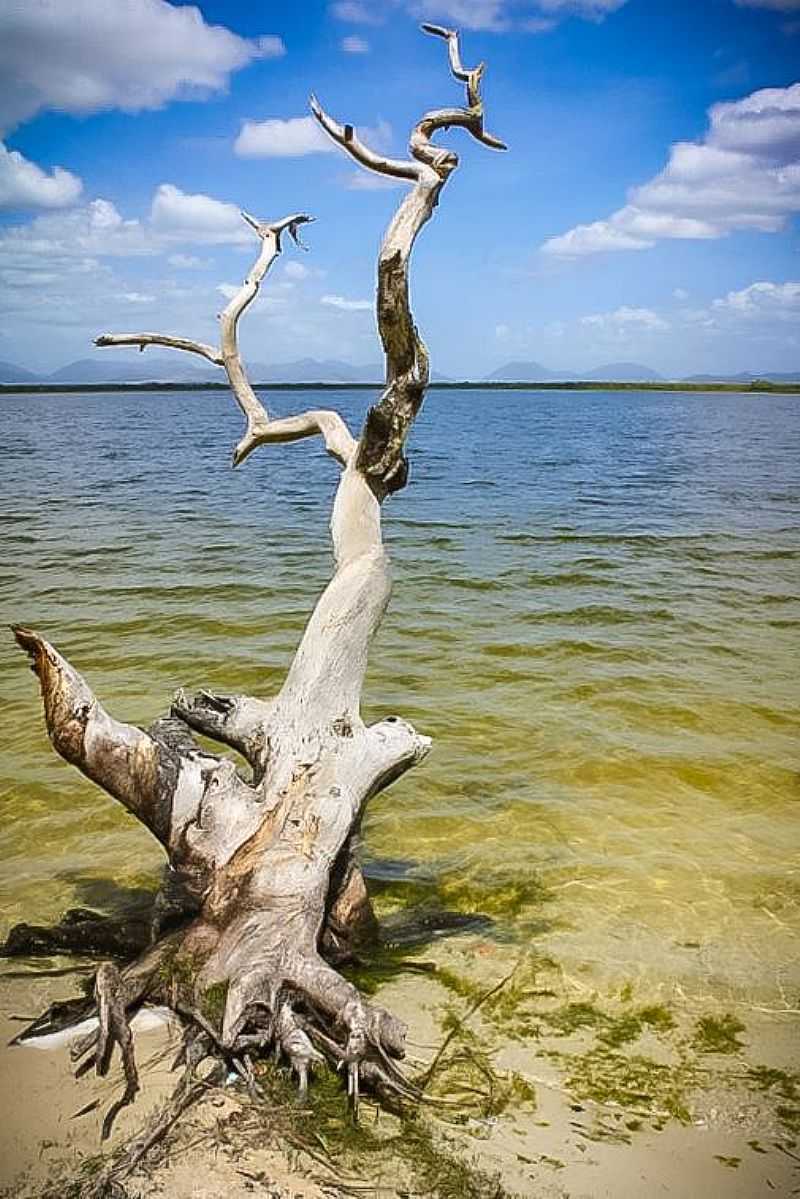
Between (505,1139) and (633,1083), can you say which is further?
(633,1083)

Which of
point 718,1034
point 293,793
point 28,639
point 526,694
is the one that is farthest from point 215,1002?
point 526,694

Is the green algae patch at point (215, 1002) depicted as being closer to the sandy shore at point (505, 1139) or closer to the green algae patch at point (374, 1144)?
the sandy shore at point (505, 1139)

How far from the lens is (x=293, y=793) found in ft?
16.3

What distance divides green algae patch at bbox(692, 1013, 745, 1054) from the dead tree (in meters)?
1.54

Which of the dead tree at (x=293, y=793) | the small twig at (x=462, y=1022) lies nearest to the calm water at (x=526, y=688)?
the small twig at (x=462, y=1022)

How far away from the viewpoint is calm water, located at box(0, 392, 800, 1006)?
611cm

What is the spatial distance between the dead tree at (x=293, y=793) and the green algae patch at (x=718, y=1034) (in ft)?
5.06

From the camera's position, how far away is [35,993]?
15.5ft

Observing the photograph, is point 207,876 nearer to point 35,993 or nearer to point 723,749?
point 35,993

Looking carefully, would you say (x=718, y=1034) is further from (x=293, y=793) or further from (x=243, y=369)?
(x=243, y=369)

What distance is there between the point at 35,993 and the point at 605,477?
1257 inches

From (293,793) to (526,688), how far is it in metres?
5.94

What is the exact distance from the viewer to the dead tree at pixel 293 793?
410 cm

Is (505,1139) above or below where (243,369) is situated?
below
